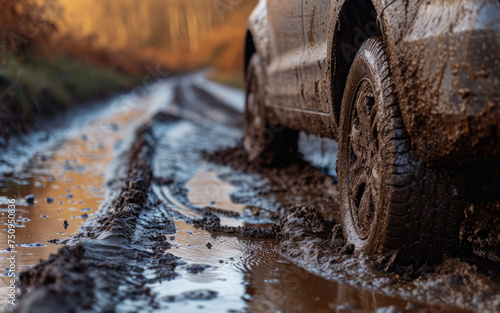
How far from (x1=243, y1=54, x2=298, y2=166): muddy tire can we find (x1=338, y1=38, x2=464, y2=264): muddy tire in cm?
290

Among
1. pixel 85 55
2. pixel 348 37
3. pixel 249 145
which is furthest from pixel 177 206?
pixel 85 55

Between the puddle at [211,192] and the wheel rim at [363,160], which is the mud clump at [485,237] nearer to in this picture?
the wheel rim at [363,160]

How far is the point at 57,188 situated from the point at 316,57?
264cm

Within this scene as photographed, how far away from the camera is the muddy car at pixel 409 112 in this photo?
2.15 meters

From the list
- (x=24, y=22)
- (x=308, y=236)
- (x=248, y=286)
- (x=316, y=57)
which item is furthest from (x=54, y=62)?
(x=248, y=286)

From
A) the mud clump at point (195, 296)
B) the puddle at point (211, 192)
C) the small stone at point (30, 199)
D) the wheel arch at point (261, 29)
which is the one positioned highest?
the wheel arch at point (261, 29)

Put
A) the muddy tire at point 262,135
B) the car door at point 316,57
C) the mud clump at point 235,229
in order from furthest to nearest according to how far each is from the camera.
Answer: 1. the muddy tire at point 262,135
2. the mud clump at point 235,229
3. the car door at point 316,57

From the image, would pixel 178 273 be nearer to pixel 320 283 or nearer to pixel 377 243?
pixel 320 283

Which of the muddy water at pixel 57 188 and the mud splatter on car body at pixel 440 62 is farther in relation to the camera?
the muddy water at pixel 57 188

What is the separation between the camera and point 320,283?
2.69 metres

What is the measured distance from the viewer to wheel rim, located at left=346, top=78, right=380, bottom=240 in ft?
9.25

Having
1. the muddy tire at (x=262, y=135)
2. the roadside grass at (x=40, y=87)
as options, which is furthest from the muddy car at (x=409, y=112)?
the roadside grass at (x=40, y=87)

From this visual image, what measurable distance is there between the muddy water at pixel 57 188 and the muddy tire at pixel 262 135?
1.61 m

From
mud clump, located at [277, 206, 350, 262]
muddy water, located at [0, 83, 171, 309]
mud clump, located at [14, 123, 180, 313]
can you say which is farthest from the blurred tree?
mud clump, located at [277, 206, 350, 262]
